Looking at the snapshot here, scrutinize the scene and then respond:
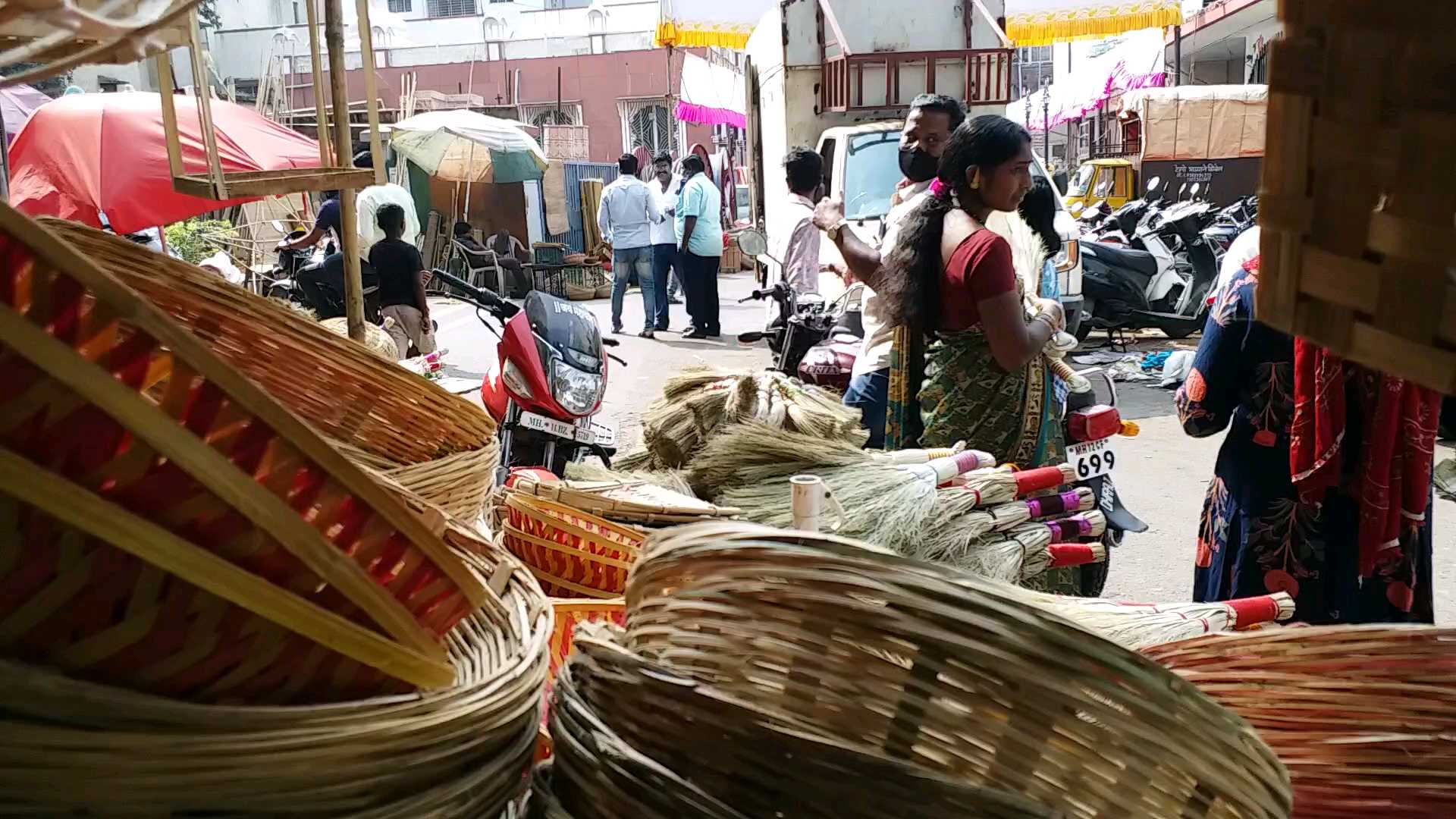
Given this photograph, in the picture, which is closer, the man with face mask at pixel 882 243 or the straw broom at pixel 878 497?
the straw broom at pixel 878 497

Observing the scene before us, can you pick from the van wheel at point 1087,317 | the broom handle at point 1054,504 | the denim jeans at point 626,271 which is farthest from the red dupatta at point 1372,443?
the denim jeans at point 626,271

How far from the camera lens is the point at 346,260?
7.12ft

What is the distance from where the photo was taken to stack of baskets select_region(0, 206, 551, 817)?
0.66 meters

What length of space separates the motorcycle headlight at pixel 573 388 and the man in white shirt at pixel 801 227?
1.99 metres

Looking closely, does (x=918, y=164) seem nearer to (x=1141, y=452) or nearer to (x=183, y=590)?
(x=1141, y=452)

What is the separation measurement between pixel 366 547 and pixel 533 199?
1764 cm

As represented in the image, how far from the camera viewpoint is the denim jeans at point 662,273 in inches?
432

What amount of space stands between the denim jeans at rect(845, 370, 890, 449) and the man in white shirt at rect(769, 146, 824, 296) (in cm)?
223

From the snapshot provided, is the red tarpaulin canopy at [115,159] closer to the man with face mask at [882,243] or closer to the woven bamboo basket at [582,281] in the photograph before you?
the man with face mask at [882,243]

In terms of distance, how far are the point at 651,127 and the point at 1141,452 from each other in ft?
71.0

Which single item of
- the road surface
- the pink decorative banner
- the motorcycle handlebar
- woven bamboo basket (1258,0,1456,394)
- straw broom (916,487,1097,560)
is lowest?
the road surface

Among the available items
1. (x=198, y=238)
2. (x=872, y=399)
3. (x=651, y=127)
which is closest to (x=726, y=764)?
(x=872, y=399)

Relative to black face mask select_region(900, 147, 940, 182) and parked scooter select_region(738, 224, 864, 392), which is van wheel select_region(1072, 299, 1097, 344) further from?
black face mask select_region(900, 147, 940, 182)

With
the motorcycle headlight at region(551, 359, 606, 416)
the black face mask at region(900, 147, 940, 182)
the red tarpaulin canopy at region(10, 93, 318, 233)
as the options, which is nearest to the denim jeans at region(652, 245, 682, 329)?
the red tarpaulin canopy at region(10, 93, 318, 233)
